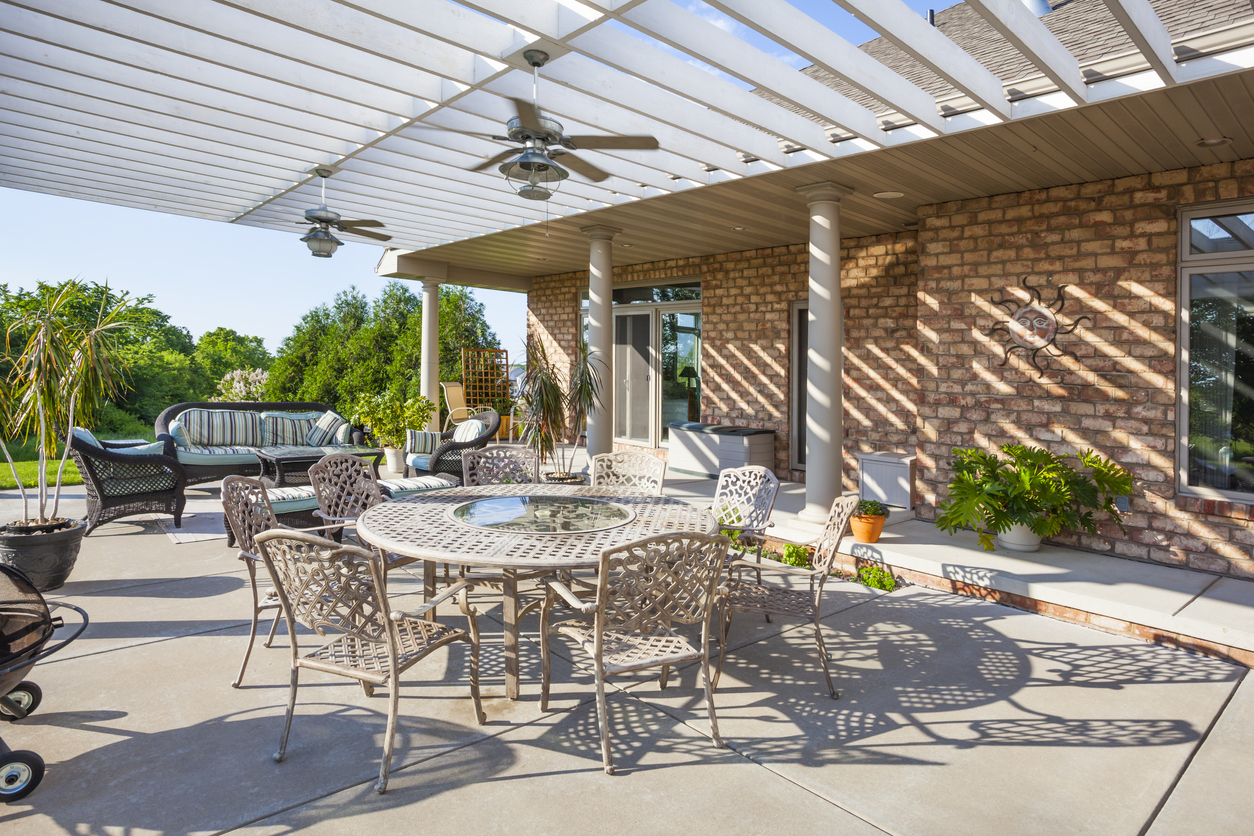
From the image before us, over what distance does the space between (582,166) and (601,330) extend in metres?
3.24

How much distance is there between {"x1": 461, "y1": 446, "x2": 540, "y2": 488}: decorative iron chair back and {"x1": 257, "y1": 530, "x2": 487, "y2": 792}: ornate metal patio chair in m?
2.22

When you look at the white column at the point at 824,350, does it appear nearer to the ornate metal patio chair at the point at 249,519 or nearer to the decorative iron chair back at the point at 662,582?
the decorative iron chair back at the point at 662,582

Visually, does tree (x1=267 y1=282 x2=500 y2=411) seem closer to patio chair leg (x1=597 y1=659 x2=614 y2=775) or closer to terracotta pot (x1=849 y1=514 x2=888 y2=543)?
terracotta pot (x1=849 y1=514 x2=888 y2=543)

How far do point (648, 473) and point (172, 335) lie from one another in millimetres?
18030

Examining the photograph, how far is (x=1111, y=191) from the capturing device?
4.79 metres

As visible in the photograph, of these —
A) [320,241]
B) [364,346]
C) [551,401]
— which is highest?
[320,241]

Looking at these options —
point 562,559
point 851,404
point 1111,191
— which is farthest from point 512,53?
point 851,404

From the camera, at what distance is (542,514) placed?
3264 millimetres

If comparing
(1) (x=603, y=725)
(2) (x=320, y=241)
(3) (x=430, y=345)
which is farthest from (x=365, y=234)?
(1) (x=603, y=725)

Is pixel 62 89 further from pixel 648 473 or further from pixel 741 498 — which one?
pixel 741 498

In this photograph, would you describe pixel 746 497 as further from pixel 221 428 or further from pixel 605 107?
pixel 221 428

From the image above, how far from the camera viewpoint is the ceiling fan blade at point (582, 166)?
373 centimetres

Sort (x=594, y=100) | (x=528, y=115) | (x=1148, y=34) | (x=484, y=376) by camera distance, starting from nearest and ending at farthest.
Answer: (x=1148, y=34) → (x=528, y=115) → (x=594, y=100) → (x=484, y=376)

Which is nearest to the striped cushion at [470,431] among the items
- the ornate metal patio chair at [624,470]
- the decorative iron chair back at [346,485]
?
the ornate metal patio chair at [624,470]
